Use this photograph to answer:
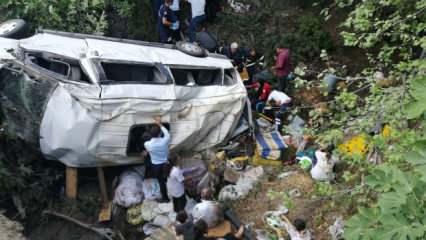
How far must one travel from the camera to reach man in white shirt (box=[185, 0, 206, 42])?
1205cm

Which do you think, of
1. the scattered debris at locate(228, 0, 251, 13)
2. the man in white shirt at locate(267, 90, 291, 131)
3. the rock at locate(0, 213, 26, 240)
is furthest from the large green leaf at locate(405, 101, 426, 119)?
the scattered debris at locate(228, 0, 251, 13)

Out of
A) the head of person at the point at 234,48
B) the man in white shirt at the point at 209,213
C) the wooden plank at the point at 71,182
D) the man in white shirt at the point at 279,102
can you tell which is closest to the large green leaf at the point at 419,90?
the man in white shirt at the point at 209,213

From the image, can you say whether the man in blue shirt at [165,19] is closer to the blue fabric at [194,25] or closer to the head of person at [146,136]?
the blue fabric at [194,25]

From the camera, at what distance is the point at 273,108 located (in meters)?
10.6

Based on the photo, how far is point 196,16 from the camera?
1212 centimetres

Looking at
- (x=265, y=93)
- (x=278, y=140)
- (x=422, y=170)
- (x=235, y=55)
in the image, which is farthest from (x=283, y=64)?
(x=422, y=170)

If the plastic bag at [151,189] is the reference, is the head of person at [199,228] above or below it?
above

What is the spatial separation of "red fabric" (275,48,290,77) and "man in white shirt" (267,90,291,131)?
1.18ft

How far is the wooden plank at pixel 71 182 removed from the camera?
8.95m

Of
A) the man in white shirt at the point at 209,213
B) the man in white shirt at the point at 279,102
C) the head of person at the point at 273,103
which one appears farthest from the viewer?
the head of person at the point at 273,103

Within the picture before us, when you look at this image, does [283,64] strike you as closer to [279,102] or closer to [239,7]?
[279,102]

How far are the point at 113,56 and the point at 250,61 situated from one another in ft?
10.5

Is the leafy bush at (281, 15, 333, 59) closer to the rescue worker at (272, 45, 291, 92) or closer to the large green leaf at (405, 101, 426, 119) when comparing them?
the rescue worker at (272, 45, 291, 92)

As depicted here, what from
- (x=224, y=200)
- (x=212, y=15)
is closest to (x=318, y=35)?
(x=212, y=15)
